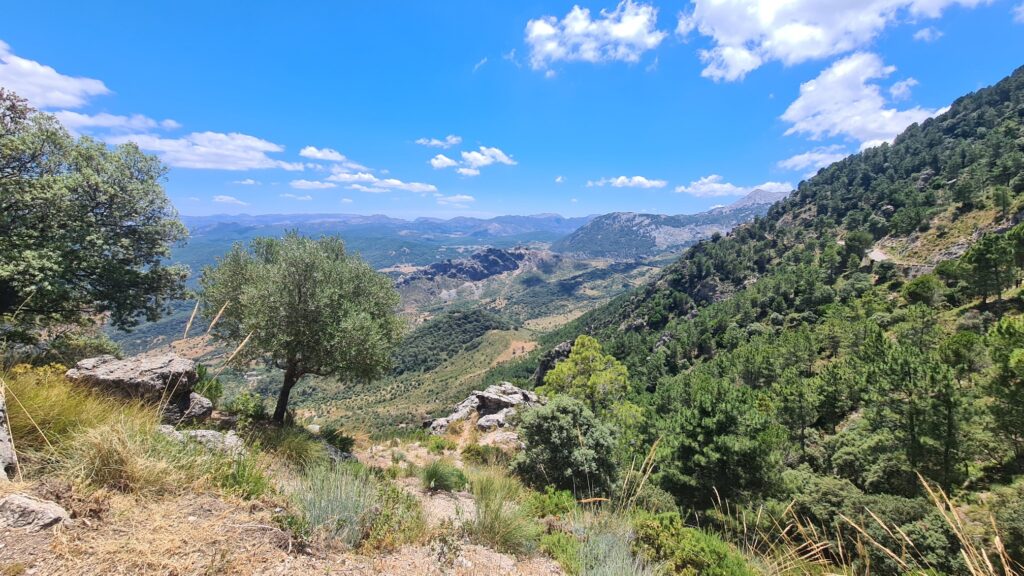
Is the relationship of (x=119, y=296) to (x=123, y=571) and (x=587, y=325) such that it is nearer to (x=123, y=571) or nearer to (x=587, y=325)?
(x=123, y=571)

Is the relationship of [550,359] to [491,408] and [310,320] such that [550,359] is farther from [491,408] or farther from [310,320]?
[310,320]

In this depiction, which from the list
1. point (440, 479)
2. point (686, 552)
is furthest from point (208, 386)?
point (686, 552)

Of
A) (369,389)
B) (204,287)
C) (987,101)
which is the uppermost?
(987,101)

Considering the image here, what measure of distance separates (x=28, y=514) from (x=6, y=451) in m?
1.38

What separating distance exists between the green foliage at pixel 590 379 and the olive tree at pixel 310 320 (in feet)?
45.7

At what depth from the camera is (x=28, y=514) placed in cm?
312

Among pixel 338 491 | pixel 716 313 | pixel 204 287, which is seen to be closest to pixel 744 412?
pixel 338 491

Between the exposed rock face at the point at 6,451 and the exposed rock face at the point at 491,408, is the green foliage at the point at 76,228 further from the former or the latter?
the exposed rock face at the point at 491,408

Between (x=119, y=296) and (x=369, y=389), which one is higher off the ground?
(x=119, y=296)

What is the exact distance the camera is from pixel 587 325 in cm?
16662

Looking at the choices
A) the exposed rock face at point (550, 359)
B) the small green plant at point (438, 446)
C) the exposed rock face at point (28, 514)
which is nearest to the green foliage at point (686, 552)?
the exposed rock face at point (28, 514)

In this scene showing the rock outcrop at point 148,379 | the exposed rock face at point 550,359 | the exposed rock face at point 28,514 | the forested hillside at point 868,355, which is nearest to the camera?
the exposed rock face at point 28,514

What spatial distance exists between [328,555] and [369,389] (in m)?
147

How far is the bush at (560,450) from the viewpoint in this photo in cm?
1365
